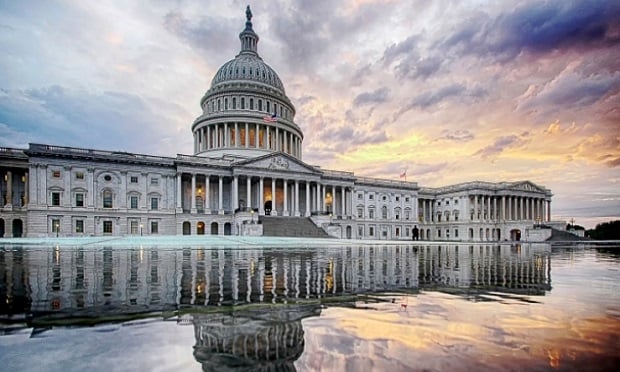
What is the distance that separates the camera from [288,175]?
68.6 meters

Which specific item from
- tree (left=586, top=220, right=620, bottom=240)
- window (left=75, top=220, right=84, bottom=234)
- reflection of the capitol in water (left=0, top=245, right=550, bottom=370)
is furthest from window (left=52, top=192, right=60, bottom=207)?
tree (left=586, top=220, right=620, bottom=240)

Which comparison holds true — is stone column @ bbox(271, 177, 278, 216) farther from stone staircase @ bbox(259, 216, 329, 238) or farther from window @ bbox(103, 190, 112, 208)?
window @ bbox(103, 190, 112, 208)

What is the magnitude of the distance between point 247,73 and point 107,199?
47910 millimetres

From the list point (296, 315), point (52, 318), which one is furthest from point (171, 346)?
point (52, 318)

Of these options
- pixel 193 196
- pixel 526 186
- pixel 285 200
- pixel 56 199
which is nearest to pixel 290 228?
pixel 285 200

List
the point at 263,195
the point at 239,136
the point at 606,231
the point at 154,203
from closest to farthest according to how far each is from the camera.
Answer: the point at 154,203, the point at 263,195, the point at 239,136, the point at 606,231

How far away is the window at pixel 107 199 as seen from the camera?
5606cm

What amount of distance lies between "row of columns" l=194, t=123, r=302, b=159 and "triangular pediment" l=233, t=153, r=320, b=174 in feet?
41.7

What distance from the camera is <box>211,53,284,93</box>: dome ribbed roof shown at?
8533 centimetres

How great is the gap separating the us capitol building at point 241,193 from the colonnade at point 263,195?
24 centimetres

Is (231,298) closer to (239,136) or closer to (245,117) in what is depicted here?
(239,136)

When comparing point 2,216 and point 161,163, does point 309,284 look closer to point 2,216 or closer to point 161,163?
point 161,163

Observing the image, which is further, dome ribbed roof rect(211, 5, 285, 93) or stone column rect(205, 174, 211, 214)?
dome ribbed roof rect(211, 5, 285, 93)

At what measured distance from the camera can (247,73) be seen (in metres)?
86.4
